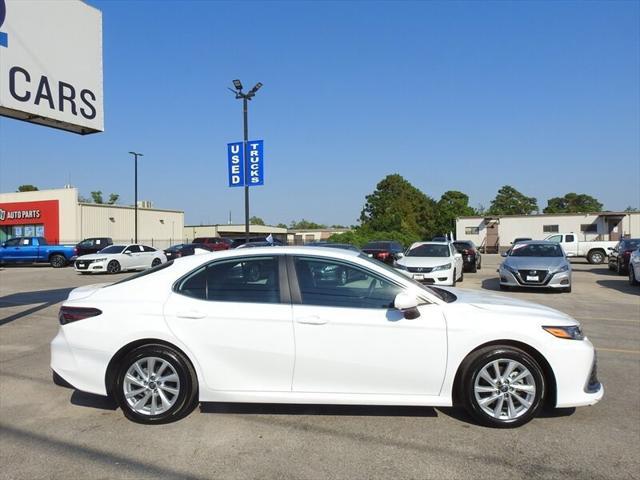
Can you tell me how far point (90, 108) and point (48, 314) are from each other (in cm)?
516

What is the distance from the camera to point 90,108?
474 inches

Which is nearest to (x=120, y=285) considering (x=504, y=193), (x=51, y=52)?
(x=51, y=52)

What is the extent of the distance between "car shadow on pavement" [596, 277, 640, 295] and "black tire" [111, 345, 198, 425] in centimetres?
1378

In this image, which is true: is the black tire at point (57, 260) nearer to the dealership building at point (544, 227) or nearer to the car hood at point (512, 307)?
the car hood at point (512, 307)

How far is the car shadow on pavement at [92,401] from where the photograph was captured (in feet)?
15.2

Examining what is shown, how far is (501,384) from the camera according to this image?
4.02 metres

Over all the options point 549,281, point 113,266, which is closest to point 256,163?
point 113,266

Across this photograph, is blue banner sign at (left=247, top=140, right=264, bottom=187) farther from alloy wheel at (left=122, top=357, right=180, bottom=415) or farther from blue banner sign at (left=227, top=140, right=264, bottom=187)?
alloy wheel at (left=122, top=357, right=180, bottom=415)

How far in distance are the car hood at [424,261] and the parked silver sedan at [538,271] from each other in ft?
5.40

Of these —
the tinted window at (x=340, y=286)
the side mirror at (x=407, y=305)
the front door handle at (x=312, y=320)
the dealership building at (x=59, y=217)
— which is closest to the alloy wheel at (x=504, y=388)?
the side mirror at (x=407, y=305)

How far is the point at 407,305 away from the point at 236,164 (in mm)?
15620

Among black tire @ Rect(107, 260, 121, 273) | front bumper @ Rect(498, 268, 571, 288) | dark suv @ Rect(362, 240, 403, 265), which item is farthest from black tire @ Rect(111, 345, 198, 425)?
black tire @ Rect(107, 260, 121, 273)

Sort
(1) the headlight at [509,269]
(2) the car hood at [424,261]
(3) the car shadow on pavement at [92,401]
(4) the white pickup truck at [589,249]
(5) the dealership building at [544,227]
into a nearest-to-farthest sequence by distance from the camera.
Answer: (3) the car shadow on pavement at [92,401] < (1) the headlight at [509,269] < (2) the car hood at [424,261] < (4) the white pickup truck at [589,249] < (5) the dealership building at [544,227]

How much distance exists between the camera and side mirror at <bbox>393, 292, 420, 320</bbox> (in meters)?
3.93
